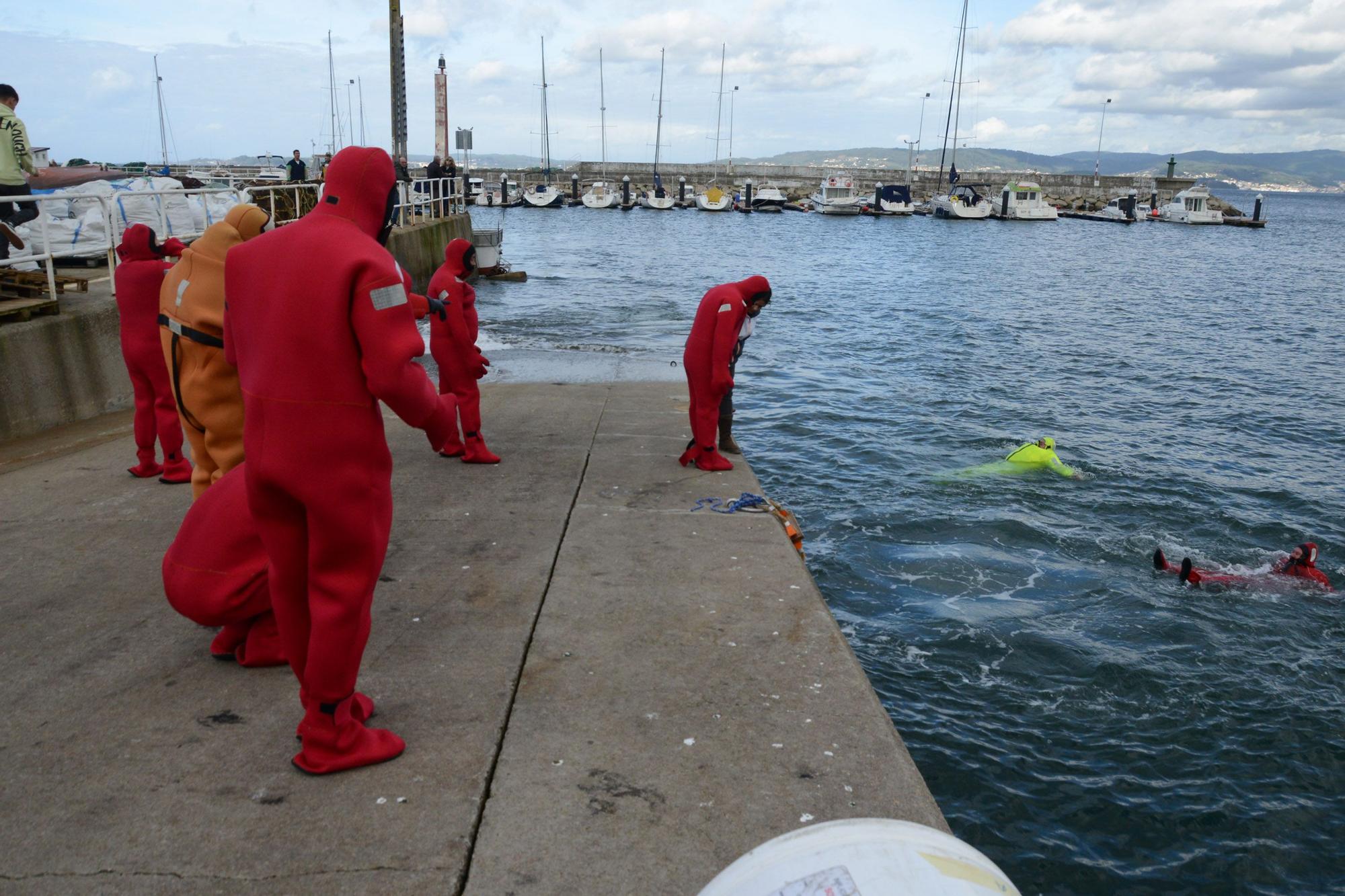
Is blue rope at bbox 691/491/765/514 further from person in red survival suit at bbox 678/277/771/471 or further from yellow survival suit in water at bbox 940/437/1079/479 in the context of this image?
yellow survival suit in water at bbox 940/437/1079/479

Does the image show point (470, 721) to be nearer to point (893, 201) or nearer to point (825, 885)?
point (825, 885)

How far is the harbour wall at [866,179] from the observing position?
101 metres

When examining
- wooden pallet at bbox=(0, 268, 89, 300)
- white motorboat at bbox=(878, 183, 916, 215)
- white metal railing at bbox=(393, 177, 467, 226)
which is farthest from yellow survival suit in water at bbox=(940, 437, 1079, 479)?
→ white motorboat at bbox=(878, 183, 916, 215)

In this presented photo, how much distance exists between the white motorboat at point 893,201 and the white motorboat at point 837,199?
1704 mm

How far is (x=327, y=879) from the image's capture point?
283 centimetres

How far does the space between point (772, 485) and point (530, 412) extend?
3.00 meters

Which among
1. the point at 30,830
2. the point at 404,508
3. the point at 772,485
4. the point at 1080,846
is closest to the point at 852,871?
the point at 30,830

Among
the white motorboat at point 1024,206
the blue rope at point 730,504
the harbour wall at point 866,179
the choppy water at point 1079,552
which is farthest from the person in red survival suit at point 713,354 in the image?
the harbour wall at point 866,179

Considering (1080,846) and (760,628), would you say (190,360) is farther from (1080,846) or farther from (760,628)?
(1080,846)

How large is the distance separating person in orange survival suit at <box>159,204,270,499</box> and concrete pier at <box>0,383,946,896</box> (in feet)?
2.69

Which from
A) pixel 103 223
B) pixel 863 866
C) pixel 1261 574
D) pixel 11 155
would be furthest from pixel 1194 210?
pixel 863 866

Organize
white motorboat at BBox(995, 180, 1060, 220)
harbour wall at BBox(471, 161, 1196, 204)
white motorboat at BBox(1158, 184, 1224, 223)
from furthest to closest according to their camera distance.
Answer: harbour wall at BBox(471, 161, 1196, 204) → white motorboat at BBox(1158, 184, 1224, 223) → white motorboat at BBox(995, 180, 1060, 220)

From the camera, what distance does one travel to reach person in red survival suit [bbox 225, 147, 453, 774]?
2.90 meters

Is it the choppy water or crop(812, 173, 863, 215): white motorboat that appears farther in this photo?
crop(812, 173, 863, 215): white motorboat
